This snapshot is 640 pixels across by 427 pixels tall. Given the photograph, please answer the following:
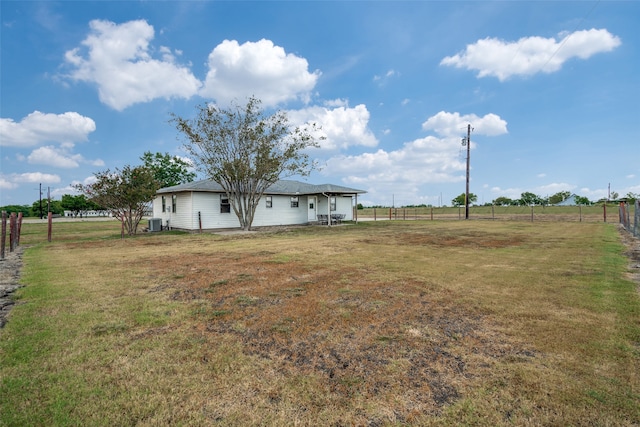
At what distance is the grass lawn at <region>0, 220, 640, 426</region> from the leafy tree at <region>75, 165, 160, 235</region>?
9919 millimetres

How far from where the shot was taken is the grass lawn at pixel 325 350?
6.78ft

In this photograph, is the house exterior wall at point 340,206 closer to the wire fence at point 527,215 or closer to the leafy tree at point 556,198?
the wire fence at point 527,215

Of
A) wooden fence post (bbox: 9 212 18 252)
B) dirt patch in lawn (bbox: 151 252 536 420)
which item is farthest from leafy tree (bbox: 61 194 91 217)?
dirt patch in lawn (bbox: 151 252 536 420)

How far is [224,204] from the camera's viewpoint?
765 inches

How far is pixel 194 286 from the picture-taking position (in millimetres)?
5453

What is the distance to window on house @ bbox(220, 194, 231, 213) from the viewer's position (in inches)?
761

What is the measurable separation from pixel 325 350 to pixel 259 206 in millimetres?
18812

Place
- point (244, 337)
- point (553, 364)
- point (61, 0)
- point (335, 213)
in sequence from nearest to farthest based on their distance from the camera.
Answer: point (553, 364) → point (244, 337) → point (61, 0) → point (335, 213)

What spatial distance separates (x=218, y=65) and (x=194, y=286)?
14610 millimetres

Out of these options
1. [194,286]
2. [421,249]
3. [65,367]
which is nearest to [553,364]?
[65,367]

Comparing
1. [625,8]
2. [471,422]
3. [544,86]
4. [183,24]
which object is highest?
[183,24]

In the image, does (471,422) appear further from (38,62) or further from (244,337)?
(38,62)

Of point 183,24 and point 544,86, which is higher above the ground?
point 183,24

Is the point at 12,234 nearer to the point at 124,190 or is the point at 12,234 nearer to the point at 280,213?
the point at 124,190
